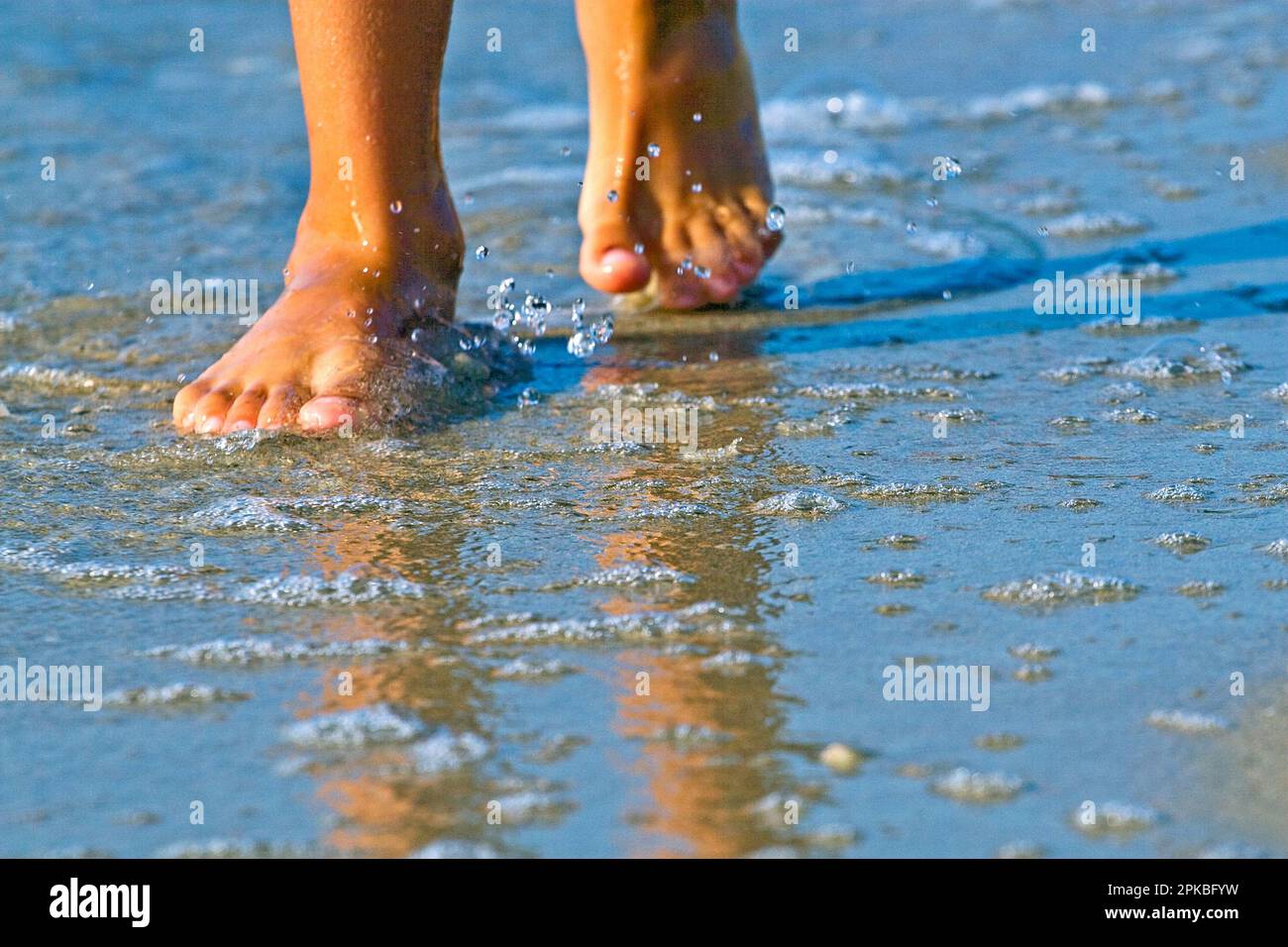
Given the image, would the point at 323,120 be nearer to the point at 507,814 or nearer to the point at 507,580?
the point at 507,580

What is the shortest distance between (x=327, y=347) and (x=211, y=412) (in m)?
0.21

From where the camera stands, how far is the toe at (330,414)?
8.39 feet

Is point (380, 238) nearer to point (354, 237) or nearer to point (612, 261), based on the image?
point (354, 237)

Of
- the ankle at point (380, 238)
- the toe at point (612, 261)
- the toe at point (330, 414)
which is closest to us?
the toe at point (330, 414)

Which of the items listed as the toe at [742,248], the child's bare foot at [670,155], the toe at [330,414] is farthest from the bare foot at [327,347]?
the toe at [742,248]

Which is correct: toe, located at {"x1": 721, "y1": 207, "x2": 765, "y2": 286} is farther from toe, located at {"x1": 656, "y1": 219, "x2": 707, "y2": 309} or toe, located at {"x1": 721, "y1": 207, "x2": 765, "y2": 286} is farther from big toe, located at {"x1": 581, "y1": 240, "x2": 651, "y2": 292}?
big toe, located at {"x1": 581, "y1": 240, "x2": 651, "y2": 292}

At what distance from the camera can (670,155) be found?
3.28m

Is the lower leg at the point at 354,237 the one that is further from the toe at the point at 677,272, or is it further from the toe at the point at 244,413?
the toe at the point at 677,272

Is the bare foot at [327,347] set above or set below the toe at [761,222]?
below

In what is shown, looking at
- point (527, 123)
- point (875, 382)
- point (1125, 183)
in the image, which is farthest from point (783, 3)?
point (875, 382)

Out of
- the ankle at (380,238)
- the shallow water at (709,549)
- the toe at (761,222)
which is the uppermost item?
the toe at (761,222)

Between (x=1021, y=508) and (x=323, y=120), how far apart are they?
119 centimetres

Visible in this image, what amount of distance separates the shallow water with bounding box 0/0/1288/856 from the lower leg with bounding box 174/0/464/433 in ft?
0.37

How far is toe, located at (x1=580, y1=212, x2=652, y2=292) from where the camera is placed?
3.12 metres
